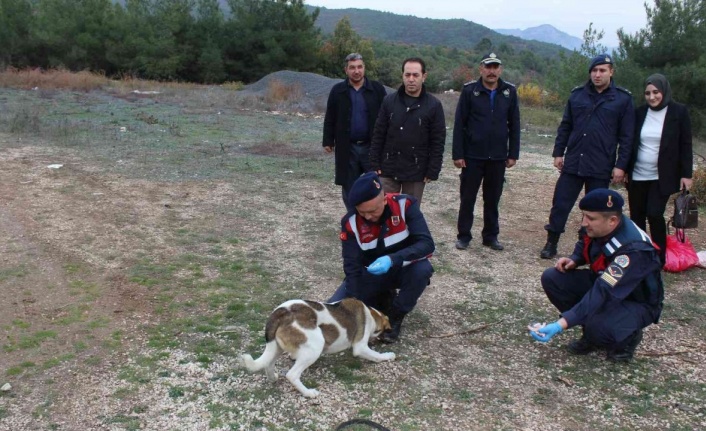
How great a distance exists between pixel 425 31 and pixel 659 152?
303 feet

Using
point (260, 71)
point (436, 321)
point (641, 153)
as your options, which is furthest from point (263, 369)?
point (260, 71)

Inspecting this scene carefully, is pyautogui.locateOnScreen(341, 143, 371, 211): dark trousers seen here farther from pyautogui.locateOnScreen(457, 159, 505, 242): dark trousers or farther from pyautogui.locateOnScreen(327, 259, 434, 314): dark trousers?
pyautogui.locateOnScreen(327, 259, 434, 314): dark trousers

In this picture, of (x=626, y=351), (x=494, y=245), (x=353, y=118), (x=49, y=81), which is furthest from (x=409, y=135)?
(x=49, y=81)

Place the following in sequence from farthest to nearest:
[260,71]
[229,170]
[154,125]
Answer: [260,71]
[154,125]
[229,170]

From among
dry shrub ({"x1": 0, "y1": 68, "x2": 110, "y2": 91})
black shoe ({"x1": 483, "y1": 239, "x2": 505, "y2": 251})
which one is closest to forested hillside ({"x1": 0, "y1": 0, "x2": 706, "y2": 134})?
dry shrub ({"x1": 0, "y1": 68, "x2": 110, "y2": 91})

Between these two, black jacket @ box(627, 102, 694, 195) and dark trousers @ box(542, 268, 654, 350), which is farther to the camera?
black jacket @ box(627, 102, 694, 195)

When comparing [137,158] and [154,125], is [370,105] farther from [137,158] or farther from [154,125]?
[154,125]

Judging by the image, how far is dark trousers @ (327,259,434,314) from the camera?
11.8 feet

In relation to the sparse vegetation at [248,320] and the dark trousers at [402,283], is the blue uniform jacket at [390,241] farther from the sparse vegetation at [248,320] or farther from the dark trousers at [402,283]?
the sparse vegetation at [248,320]

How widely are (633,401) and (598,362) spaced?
406 mm

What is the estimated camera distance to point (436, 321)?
4.00m

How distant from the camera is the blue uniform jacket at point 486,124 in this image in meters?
5.14

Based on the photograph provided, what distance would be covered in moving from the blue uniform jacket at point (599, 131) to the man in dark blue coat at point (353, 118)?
1.64m

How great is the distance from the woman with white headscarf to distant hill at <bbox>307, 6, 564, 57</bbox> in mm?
80971
